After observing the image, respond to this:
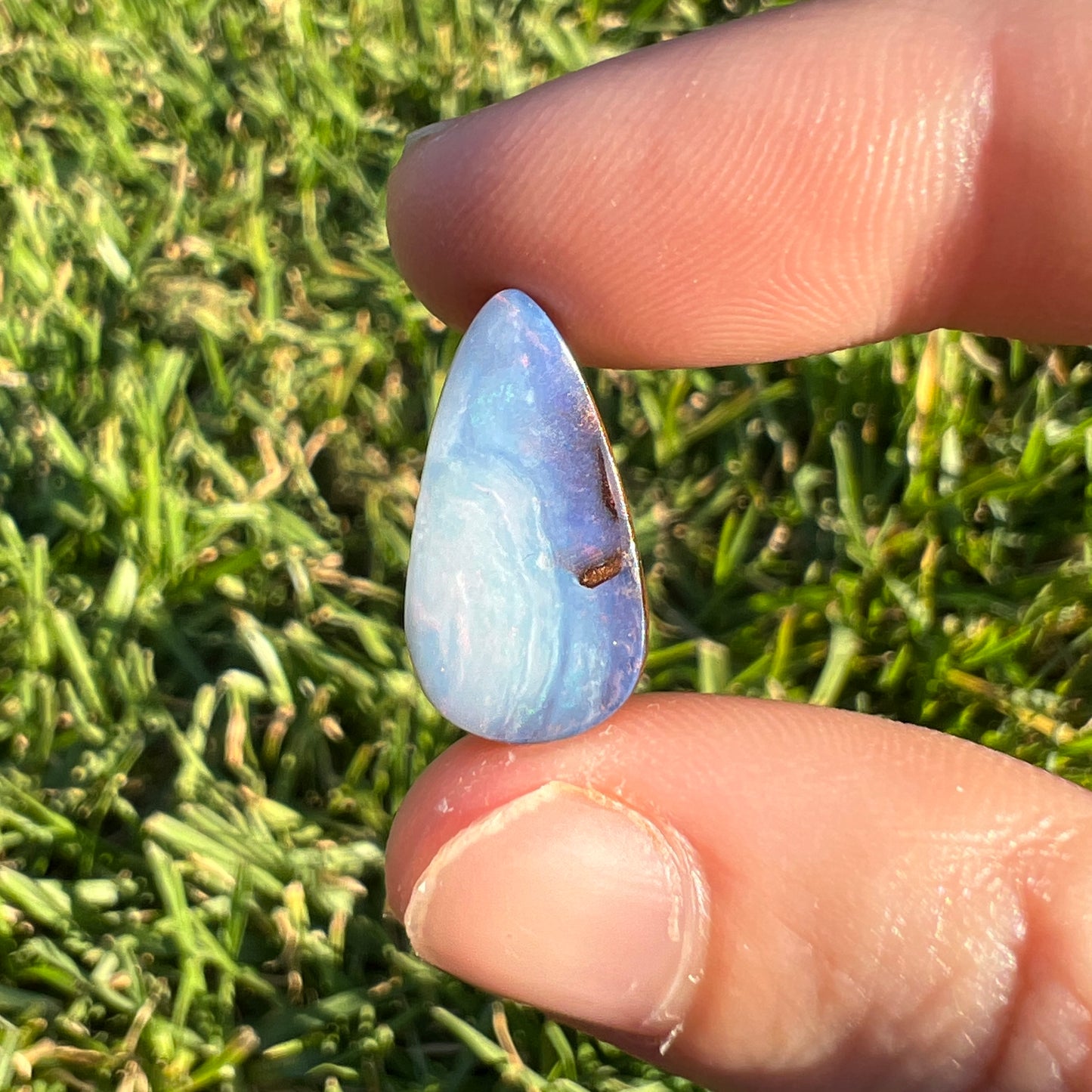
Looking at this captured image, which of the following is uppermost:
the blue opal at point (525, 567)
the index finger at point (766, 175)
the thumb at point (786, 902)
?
the index finger at point (766, 175)

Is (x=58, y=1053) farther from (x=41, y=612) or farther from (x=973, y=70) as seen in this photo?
(x=973, y=70)

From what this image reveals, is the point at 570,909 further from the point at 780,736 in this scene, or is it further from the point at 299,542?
the point at 299,542

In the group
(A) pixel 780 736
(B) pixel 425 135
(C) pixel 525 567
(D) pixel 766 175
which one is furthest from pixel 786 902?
(B) pixel 425 135

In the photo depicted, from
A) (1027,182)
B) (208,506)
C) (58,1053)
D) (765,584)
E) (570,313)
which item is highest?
(1027,182)

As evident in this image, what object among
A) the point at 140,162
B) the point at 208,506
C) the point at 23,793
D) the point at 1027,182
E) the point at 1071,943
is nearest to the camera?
the point at 1071,943

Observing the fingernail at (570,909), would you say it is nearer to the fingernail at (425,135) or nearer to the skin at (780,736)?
the skin at (780,736)

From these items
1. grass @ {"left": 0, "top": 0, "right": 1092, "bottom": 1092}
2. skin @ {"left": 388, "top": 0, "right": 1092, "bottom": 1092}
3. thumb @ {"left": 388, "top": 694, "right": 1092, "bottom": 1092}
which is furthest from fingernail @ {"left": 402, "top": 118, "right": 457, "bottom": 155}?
thumb @ {"left": 388, "top": 694, "right": 1092, "bottom": 1092}

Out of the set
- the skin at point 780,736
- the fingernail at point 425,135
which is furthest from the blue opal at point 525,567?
the fingernail at point 425,135

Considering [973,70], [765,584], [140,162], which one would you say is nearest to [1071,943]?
[765,584]
